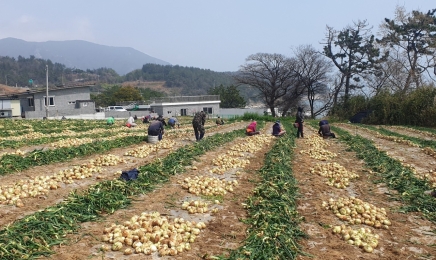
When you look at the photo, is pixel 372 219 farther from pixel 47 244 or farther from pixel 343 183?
pixel 47 244

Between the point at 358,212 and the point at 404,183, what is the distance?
104 inches

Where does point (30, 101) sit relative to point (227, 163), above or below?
above

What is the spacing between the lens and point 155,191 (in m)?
7.47

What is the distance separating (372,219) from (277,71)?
51083 millimetres

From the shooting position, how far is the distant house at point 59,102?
4406 cm

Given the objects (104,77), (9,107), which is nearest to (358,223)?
(9,107)

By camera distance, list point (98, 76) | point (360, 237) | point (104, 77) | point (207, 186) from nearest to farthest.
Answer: point (360, 237) → point (207, 186) → point (98, 76) → point (104, 77)

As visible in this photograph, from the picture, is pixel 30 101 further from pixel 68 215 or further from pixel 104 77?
pixel 104 77

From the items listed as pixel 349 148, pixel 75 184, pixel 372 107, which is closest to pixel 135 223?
pixel 75 184

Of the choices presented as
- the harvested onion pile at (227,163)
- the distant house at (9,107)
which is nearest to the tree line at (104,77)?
the distant house at (9,107)

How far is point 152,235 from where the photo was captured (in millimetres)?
4902

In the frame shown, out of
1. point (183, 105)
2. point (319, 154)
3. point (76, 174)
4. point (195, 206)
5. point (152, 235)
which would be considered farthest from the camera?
point (183, 105)

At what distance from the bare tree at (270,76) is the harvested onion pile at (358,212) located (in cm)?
4934

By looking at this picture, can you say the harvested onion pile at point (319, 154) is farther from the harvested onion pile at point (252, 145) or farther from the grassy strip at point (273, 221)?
the grassy strip at point (273, 221)
